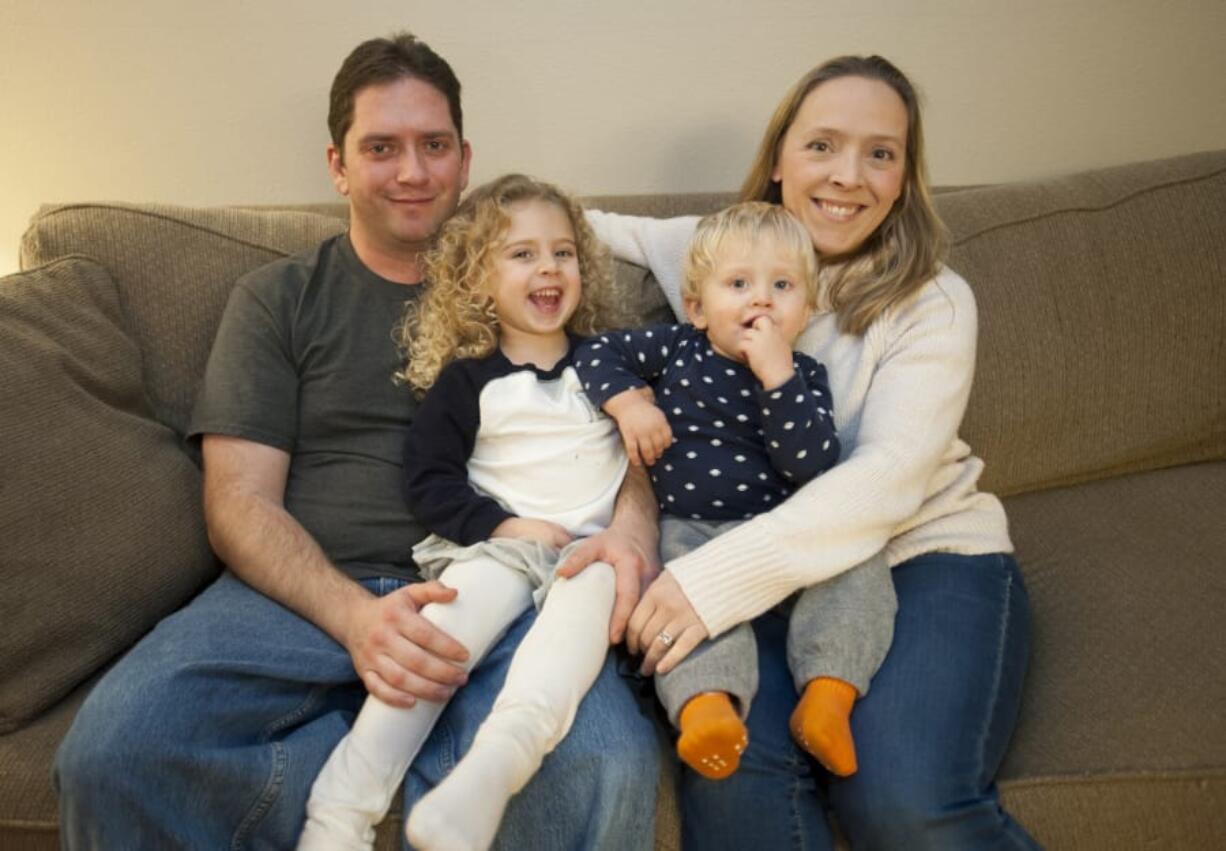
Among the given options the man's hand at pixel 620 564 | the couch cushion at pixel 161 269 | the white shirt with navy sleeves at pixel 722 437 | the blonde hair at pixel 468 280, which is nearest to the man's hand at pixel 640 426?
the white shirt with navy sleeves at pixel 722 437

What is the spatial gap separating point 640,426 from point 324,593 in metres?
0.52

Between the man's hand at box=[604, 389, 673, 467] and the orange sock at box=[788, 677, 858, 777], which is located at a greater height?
the man's hand at box=[604, 389, 673, 467]

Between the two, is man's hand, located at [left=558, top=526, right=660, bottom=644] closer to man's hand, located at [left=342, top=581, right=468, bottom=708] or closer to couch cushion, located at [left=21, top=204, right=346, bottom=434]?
man's hand, located at [left=342, top=581, right=468, bottom=708]

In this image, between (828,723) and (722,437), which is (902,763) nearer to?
(828,723)

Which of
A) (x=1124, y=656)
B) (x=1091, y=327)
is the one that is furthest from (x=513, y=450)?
(x=1091, y=327)

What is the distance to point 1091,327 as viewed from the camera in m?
1.81

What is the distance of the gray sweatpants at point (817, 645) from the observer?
1215mm

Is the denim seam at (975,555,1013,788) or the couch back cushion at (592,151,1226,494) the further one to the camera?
the couch back cushion at (592,151,1226,494)

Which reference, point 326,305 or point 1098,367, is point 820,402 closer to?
point 1098,367

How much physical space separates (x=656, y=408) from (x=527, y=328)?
0.27 metres

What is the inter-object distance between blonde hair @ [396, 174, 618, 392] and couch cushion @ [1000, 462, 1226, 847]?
0.92m

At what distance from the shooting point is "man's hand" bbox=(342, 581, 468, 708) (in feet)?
3.99

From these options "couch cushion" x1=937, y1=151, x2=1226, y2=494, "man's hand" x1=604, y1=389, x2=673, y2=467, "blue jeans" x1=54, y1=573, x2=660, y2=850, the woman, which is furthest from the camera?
"couch cushion" x1=937, y1=151, x2=1226, y2=494

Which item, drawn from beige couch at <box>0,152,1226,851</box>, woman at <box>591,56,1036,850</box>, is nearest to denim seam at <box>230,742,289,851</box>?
beige couch at <box>0,152,1226,851</box>
